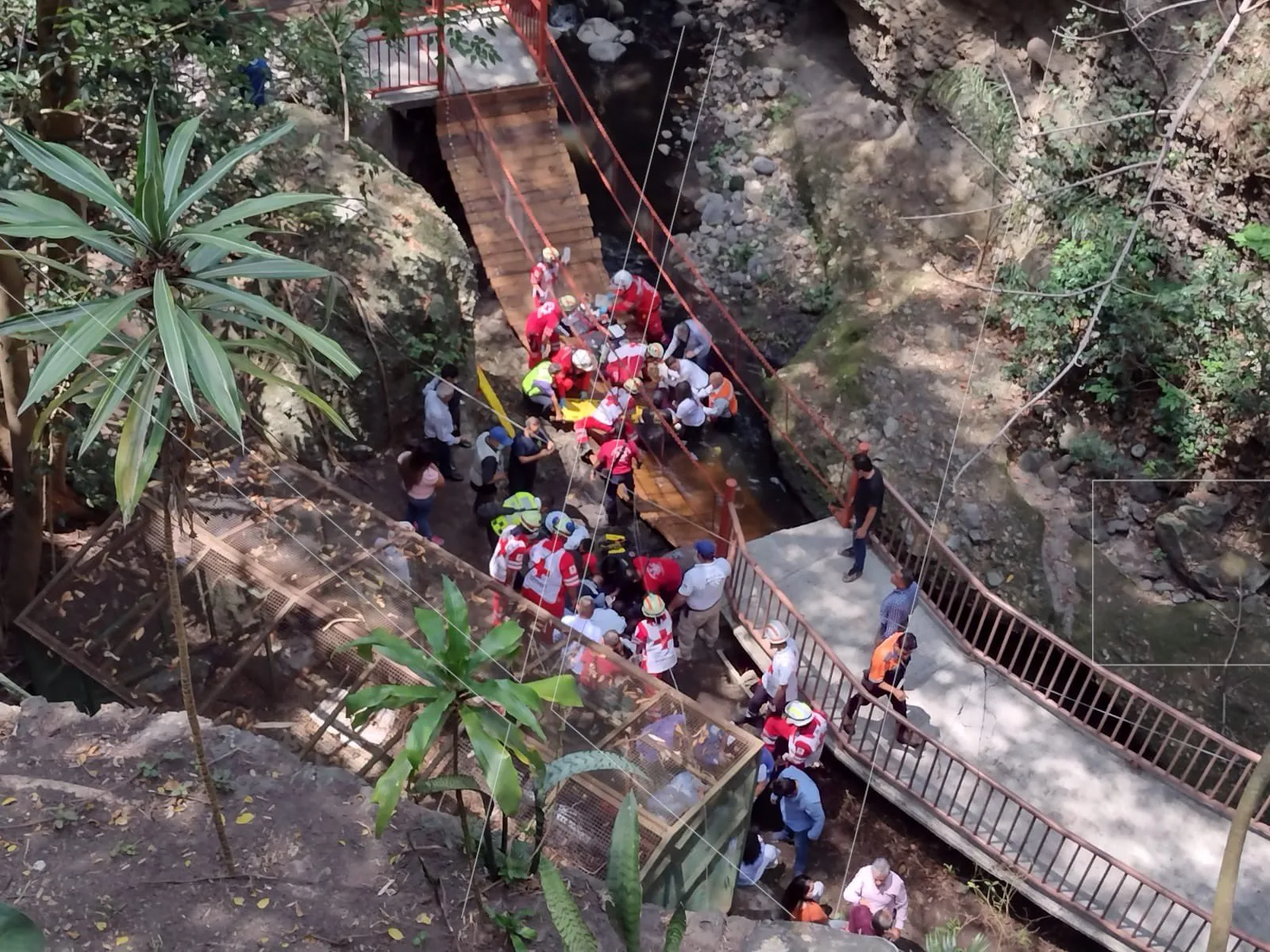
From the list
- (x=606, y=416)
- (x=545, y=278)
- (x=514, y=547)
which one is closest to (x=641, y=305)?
(x=545, y=278)

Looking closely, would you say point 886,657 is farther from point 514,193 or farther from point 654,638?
point 514,193

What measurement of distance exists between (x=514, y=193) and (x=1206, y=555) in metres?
7.36

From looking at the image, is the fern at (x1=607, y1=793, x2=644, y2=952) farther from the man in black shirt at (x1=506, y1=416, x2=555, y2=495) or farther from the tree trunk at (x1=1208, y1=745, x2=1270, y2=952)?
the man in black shirt at (x1=506, y1=416, x2=555, y2=495)

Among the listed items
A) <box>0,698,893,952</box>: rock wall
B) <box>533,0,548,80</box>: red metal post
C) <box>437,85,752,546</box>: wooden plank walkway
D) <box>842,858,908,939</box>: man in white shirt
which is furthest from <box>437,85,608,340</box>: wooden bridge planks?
<box>0,698,893,952</box>: rock wall

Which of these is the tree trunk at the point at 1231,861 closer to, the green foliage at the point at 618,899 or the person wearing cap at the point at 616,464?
the green foliage at the point at 618,899

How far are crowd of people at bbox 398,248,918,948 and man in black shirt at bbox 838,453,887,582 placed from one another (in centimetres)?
1

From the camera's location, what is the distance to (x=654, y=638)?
25.4ft

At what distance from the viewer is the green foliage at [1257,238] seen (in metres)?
9.95

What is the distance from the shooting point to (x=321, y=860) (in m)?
5.12

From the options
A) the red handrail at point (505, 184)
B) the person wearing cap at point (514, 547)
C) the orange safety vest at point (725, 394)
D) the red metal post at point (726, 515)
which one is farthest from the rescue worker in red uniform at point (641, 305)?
the person wearing cap at point (514, 547)

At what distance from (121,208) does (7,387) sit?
9.68 feet

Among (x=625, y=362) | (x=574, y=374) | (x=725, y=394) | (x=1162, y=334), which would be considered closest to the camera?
(x=1162, y=334)

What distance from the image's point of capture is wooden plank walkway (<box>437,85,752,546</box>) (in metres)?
11.9

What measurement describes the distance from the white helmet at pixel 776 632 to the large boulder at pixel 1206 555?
4.23 metres
